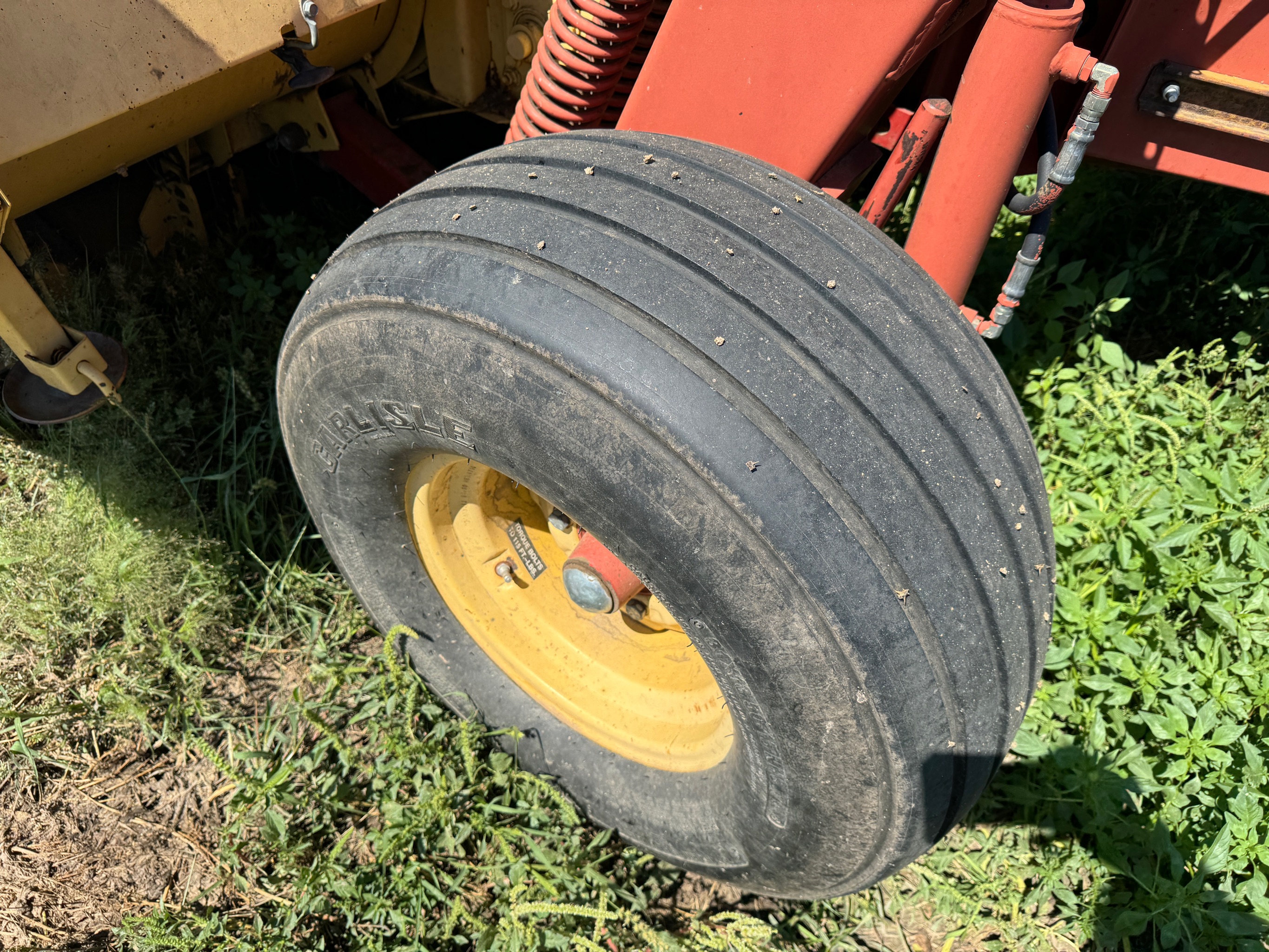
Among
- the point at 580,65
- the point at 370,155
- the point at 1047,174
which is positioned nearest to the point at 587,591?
the point at 580,65

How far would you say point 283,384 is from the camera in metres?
1.74

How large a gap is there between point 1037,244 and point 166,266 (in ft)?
7.40

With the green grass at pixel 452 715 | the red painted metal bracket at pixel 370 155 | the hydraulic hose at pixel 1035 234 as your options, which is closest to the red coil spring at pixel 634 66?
the hydraulic hose at pixel 1035 234

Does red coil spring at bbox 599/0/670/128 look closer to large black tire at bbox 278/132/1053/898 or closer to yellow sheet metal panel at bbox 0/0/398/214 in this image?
large black tire at bbox 278/132/1053/898

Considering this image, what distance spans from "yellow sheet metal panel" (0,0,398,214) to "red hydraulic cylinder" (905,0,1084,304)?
1.16 meters

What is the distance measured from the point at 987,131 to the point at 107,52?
4.72 ft

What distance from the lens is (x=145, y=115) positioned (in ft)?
5.60

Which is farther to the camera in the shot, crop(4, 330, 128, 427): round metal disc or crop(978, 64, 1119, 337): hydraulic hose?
crop(4, 330, 128, 427): round metal disc

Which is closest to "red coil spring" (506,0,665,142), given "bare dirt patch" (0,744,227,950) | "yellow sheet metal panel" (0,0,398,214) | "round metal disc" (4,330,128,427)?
"yellow sheet metal panel" (0,0,398,214)

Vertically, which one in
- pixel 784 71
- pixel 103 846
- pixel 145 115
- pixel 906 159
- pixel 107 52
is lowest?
pixel 103 846

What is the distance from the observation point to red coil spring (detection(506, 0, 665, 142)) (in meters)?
1.58

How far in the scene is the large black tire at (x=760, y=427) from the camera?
125 centimetres

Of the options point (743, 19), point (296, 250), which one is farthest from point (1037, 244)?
point (296, 250)

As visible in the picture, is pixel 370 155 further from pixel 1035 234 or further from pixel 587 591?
pixel 1035 234
